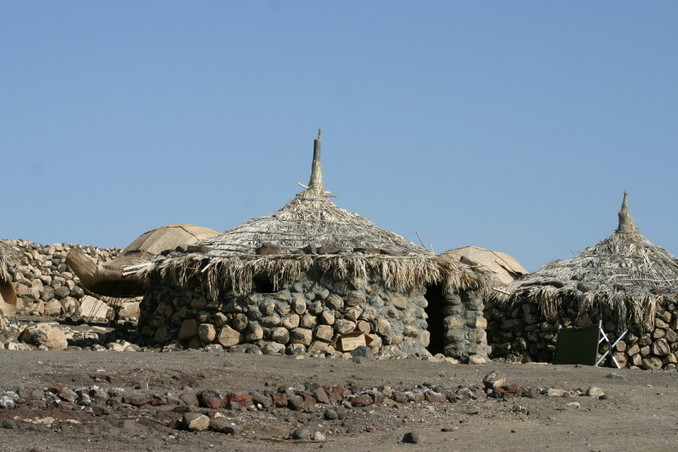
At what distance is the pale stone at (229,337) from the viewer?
14.3 meters

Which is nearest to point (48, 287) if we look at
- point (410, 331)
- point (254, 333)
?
point (254, 333)

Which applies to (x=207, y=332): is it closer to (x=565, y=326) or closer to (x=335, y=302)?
(x=335, y=302)

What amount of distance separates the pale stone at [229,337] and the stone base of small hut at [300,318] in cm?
1

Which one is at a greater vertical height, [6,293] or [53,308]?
[6,293]

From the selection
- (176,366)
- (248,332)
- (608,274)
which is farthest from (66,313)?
(176,366)

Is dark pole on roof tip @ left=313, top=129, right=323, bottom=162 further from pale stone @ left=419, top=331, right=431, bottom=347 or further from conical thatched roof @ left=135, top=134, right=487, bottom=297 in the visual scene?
pale stone @ left=419, top=331, right=431, bottom=347

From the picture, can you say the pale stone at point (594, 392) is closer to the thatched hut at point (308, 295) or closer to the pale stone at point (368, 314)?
the thatched hut at point (308, 295)

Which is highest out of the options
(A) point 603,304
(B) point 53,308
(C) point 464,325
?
(A) point 603,304

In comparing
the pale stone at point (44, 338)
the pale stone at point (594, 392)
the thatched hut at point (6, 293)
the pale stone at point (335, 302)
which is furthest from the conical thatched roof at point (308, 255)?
the pale stone at point (594, 392)

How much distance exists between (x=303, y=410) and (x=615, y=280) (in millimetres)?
11020

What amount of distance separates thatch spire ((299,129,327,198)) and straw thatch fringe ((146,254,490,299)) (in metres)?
2.81

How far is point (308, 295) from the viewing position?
47.5 feet

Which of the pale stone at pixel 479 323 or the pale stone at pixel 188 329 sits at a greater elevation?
the pale stone at pixel 479 323

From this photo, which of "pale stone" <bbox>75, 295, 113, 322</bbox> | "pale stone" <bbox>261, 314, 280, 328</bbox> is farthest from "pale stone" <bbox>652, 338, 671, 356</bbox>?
"pale stone" <bbox>75, 295, 113, 322</bbox>
